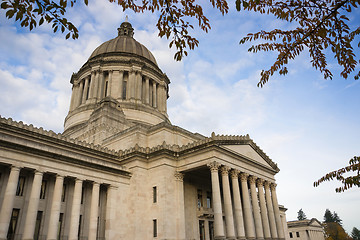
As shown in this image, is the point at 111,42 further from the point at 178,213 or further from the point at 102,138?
the point at 178,213

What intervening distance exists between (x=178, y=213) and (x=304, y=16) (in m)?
26.3

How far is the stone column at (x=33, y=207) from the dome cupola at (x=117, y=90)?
17.5 metres

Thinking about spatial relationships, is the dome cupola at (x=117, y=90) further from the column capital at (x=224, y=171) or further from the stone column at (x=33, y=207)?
the column capital at (x=224, y=171)

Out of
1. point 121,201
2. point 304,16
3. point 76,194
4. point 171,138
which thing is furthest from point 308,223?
point 304,16

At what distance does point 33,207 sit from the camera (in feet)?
78.6

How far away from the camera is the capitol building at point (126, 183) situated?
24969 mm

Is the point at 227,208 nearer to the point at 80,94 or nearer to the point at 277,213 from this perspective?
the point at 277,213

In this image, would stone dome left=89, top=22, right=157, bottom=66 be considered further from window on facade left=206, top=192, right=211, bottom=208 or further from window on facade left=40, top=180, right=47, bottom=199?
window on facade left=40, top=180, right=47, bottom=199

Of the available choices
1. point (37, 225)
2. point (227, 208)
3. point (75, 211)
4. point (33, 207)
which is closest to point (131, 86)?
point (75, 211)

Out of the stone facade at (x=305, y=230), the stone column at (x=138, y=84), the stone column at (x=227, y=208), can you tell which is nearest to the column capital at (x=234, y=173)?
the stone column at (x=227, y=208)

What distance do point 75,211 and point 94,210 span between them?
6.90 feet

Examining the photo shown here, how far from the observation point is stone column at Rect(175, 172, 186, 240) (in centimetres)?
3046

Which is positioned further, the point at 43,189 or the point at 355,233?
the point at 355,233

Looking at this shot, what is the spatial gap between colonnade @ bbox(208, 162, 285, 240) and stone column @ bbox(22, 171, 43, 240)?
17.2m
